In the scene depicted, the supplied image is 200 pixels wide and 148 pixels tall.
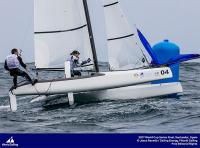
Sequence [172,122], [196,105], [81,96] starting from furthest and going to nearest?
[81,96] < [196,105] < [172,122]

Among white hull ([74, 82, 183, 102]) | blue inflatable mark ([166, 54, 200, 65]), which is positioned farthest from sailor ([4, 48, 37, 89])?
blue inflatable mark ([166, 54, 200, 65])

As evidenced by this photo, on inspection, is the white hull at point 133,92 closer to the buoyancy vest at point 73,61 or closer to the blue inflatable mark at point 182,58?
the blue inflatable mark at point 182,58

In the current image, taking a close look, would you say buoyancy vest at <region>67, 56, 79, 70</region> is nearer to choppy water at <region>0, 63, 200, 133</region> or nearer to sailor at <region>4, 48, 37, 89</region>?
choppy water at <region>0, 63, 200, 133</region>

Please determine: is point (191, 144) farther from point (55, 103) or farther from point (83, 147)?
point (55, 103)

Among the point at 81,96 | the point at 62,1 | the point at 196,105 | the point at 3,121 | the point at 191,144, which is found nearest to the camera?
the point at 191,144

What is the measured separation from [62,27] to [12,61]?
397cm

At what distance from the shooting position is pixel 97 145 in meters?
8.77

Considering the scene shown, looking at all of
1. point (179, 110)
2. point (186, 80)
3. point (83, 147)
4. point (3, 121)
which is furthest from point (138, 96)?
point (83, 147)

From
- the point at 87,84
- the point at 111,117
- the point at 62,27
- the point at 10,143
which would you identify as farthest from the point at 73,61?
the point at 10,143

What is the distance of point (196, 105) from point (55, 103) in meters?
5.89

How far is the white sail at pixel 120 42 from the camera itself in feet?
74.4

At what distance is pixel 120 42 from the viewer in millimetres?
22766

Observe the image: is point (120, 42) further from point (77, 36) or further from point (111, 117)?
point (111, 117)

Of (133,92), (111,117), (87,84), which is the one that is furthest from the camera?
(133,92)
